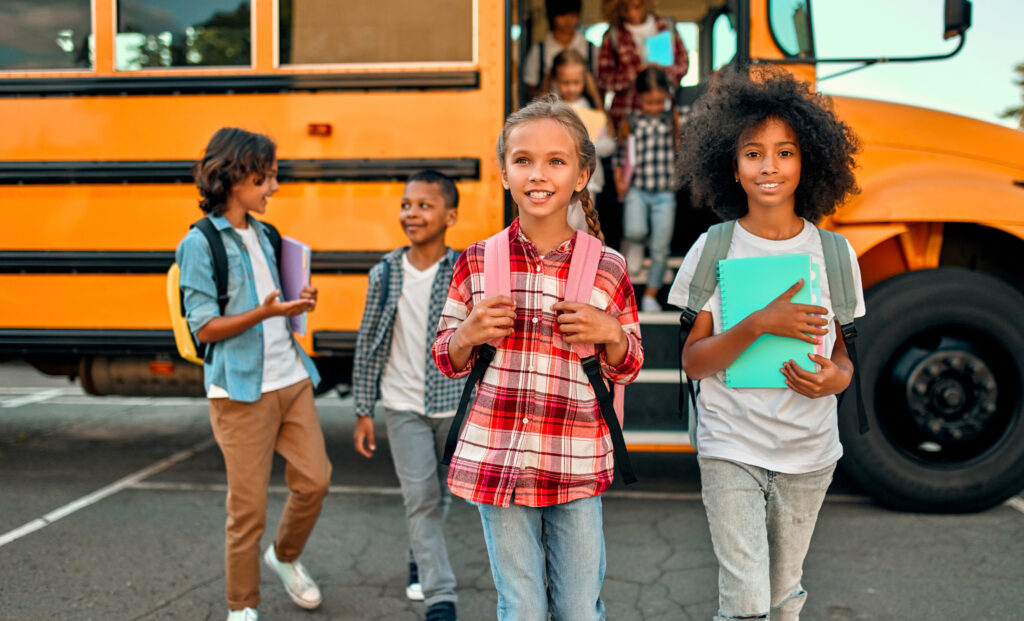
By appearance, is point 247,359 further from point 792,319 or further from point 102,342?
point 102,342

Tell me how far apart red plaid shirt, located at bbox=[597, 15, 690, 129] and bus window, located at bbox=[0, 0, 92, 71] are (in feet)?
7.93

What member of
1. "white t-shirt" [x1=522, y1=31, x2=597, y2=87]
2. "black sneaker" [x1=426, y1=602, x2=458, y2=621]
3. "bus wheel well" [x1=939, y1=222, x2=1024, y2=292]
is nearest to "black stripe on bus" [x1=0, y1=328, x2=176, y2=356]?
"black sneaker" [x1=426, y1=602, x2=458, y2=621]

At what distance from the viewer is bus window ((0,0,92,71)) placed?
146 inches

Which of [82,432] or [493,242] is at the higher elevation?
[493,242]

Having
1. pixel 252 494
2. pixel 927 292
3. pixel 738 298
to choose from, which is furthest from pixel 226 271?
pixel 927 292

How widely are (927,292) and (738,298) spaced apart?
1.88 meters

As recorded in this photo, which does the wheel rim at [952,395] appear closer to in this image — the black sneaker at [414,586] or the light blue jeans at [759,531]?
the light blue jeans at [759,531]

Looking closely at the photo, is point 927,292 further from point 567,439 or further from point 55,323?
point 55,323

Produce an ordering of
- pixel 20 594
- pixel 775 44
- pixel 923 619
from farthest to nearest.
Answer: pixel 775 44 → pixel 20 594 → pixel 923 619

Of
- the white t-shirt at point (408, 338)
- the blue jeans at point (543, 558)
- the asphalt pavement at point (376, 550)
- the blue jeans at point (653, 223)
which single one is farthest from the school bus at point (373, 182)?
the blue jeans at point (543, 558)

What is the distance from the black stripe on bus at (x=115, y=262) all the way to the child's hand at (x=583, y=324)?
2105 mm

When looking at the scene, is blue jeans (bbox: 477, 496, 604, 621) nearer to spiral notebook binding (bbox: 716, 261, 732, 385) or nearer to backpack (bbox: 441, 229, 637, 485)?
backpack (bbox: 441, 229, 637, 485)

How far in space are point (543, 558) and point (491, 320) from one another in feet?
1.68

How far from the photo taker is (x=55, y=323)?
375 cm
